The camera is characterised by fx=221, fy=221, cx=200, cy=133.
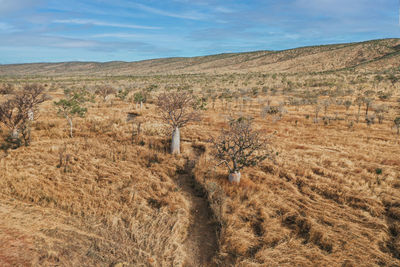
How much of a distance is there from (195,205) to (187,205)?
343 mm

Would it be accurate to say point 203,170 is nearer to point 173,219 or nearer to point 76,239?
point 173,219

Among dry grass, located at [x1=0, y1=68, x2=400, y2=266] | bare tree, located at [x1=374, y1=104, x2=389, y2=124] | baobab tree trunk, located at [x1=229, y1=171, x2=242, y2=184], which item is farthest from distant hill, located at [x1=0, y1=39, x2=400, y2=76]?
baobab tree trunk, located at [x1=229, y1=171, x2=242, y2=184]

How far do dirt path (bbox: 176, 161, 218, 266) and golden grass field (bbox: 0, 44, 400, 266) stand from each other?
0.12 ft

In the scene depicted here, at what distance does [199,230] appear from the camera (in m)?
7.09

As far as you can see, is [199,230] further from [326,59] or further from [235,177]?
[326,59]

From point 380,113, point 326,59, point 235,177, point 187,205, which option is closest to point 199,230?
point 187,205

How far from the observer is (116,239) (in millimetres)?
6324

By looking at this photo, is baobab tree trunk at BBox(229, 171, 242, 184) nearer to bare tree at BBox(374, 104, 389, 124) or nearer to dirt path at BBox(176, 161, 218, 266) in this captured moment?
dirt path at BBox(176, 161, 218, 266)

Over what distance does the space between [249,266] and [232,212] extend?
214 centimetres

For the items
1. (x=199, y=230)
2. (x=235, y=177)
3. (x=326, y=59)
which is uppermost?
(x=326, y=59)

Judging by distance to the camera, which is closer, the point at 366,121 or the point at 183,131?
the point at 183,131

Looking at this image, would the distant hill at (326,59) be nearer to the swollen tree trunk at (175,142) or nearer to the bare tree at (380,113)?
the bare tree at (380,113)

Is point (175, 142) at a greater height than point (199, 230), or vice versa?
point (175, 142)

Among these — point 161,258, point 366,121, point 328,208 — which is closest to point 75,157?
point 161,258
